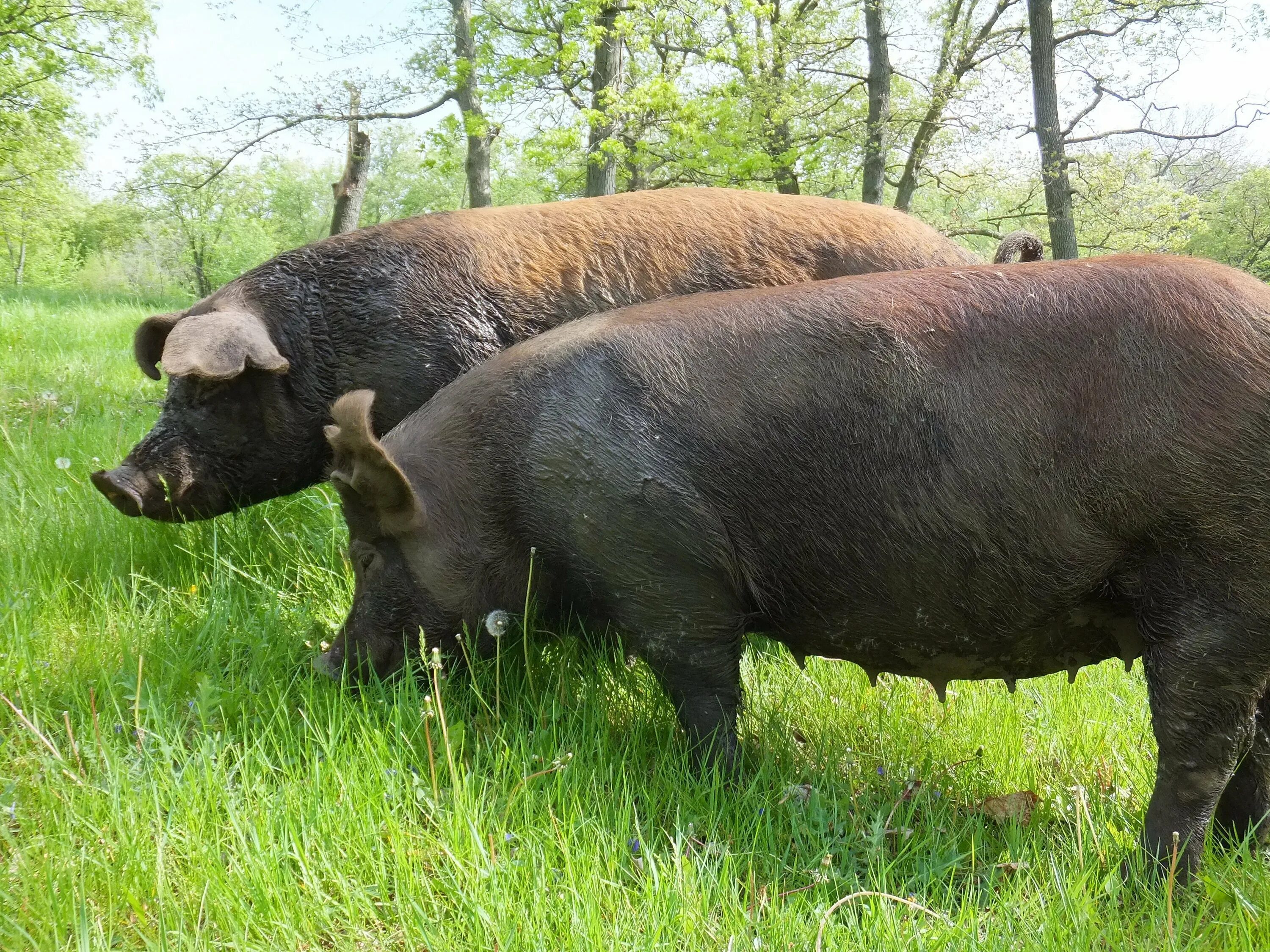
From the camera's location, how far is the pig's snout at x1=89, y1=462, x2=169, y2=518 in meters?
3.76

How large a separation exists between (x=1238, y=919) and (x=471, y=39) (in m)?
16.6

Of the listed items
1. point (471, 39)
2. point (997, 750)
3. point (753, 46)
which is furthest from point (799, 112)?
point (997, 750)

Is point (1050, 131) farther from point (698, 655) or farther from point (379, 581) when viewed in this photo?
point (379, 581)

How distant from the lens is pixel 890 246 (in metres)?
4.39

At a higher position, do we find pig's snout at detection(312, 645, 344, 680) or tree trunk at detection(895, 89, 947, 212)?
tree trunk at detection(895, 89, 947, 212)

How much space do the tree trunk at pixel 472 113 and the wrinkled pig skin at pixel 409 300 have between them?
1002 centimetres

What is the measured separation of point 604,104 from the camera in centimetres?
1165

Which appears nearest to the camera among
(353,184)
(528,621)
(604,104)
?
(528,621)

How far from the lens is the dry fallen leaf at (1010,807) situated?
2.86 metres

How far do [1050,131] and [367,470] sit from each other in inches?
686

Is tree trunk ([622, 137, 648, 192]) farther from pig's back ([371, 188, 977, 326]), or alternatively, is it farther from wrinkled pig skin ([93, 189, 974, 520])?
wrinkled pig skin ([93, 189, 974, 520])

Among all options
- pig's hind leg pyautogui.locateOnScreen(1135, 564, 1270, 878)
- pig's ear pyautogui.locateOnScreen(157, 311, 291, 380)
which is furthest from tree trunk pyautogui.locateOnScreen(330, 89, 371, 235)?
pig's hind leg pyautogui.locateOnScreen(1135, 564, 1270, 878)

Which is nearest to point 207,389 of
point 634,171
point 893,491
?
point 893,491

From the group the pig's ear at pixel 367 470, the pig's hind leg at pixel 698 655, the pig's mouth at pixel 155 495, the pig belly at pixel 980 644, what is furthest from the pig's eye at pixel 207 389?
the pig belly at pixel 980 644
